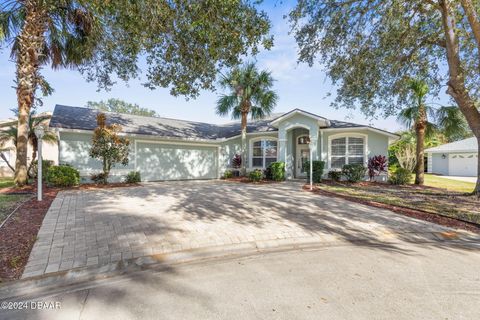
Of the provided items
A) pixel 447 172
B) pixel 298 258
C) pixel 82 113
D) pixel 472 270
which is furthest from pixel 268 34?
pixel 447 172

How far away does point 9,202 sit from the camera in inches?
296

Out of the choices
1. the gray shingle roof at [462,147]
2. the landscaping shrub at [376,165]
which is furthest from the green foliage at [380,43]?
the gray shingle roof at [462,147]

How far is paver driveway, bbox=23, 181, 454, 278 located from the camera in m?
4.09

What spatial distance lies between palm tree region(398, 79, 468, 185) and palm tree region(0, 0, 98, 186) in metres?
15.9

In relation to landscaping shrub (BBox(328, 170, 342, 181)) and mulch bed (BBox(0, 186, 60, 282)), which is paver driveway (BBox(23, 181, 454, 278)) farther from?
landscaping shrub (BBox(328, 170, 342, 181))

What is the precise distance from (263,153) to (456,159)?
2067 cm

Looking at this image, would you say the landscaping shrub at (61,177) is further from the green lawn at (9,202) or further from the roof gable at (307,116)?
the roof gable at (307,116)

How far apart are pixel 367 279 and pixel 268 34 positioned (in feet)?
18.6

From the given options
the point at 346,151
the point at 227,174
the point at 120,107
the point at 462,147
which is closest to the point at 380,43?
the point at 346,151

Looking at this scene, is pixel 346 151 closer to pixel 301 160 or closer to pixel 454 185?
pixel 301 160

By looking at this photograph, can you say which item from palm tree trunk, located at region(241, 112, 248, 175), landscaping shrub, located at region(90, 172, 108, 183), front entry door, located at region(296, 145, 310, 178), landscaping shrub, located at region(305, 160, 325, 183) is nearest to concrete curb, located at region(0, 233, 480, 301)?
landscaping shrub, located at region(305, 160, 325, 183)

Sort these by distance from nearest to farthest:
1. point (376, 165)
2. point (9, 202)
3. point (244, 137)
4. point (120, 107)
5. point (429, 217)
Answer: point (429, 217) → point (9, 202) → point (376, 165) → point (244, 137) → point (120, 107)

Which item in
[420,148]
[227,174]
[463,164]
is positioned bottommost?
[227,174]

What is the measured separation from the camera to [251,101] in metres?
15.3
